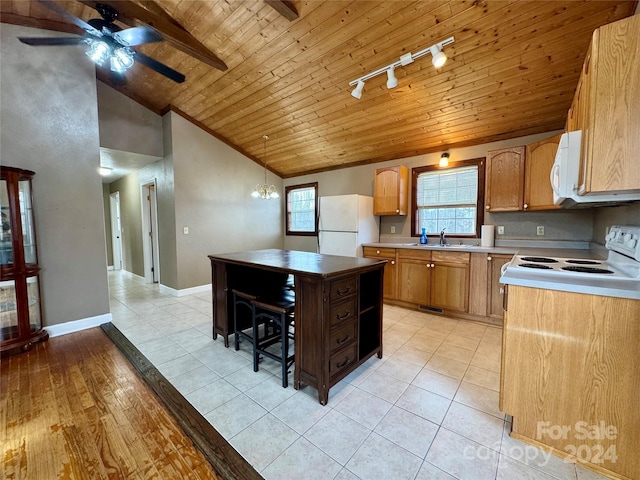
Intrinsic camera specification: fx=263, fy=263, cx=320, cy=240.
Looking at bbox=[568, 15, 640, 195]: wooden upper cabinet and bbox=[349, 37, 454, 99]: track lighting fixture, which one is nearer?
bbox=[568, 15, 640, 195]: wooden upper cabinet

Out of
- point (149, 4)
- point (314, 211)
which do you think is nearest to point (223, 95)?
point (149, 4)

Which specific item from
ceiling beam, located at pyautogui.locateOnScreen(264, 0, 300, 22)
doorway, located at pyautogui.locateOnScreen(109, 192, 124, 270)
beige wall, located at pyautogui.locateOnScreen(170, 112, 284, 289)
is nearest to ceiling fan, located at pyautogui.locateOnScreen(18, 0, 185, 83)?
ceiling beam, located at pyautogui.locateOnScreen(264, 0, 300, 22)

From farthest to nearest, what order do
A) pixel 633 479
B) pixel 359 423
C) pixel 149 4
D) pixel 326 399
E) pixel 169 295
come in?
pixel 169 295 < pixel 149 4 < pixel 326 399 < pixel 359 423 < pixel 633 479

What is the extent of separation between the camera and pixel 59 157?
2977 mm

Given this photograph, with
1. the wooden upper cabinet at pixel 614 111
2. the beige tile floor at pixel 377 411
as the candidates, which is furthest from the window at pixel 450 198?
the wooden upper cabinet at pixel 614 111

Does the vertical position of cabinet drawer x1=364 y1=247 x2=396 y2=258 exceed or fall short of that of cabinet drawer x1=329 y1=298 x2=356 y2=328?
it exceeds it

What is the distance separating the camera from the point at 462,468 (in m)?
1.34

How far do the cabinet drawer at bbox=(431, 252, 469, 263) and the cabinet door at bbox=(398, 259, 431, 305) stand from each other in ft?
0.42

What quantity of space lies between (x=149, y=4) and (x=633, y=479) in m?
5.14

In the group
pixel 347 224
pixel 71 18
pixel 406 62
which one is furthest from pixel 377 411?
pixel 71 18

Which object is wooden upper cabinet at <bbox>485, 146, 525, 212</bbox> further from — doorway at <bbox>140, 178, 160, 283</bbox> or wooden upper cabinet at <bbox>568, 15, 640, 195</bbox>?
doorway at <bbox>140, 178, 160, 283</bbox>

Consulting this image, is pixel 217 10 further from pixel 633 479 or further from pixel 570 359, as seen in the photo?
pixel 633 479

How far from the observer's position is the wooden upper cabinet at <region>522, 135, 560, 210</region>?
2.82m

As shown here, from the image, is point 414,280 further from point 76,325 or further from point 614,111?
point 76,325
